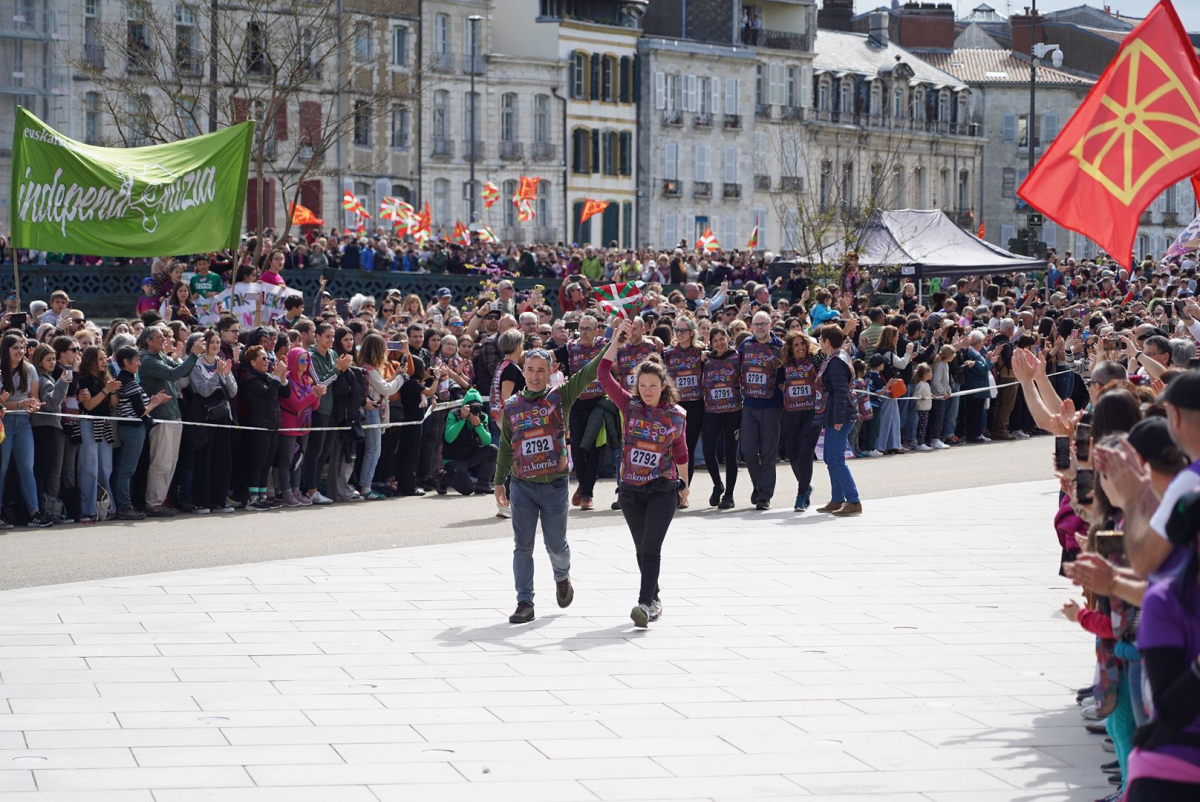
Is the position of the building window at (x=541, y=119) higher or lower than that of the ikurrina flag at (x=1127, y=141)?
higher

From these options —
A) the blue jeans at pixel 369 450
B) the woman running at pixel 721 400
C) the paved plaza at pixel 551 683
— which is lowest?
the paved plaza at pixel 551 683

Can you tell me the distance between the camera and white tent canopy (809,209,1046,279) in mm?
36125

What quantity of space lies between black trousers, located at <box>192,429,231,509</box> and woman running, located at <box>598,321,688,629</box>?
6.28m

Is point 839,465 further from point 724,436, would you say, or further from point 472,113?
point 472,113

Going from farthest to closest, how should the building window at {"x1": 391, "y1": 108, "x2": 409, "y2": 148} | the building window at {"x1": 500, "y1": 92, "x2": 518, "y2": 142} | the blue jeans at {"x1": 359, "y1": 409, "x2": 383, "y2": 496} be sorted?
the building window at {"x1": 500, "y1": 92, "x2": 518, "y2": 142} → the building window at {"x1": 391, "y1": 108, "x2": 409, "y2": 148} → the blue jeans at {"x1": 359, "y1": 409, "x2": 383, "y2": 496}

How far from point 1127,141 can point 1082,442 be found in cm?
377

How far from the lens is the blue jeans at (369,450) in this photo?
17938 millimetres

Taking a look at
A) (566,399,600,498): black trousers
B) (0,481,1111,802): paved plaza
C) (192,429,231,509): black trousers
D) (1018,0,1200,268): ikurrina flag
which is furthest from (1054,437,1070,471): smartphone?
(192,429,231,509): black trousers

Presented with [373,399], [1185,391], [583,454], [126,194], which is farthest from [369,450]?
[1185,391]

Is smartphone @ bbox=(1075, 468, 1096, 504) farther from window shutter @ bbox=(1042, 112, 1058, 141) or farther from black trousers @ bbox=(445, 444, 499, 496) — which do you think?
window shutter @ bbox=(1042, 112, 1058, 141)

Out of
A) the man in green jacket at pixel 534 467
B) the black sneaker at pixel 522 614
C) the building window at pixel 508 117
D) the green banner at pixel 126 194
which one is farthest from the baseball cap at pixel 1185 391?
the building window at pixel 508 117

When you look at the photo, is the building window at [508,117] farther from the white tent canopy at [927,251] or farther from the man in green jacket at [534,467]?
the man in green jacket at [534,467]

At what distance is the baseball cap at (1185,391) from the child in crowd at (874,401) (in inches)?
683

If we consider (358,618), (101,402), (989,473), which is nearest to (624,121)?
(989,473)
